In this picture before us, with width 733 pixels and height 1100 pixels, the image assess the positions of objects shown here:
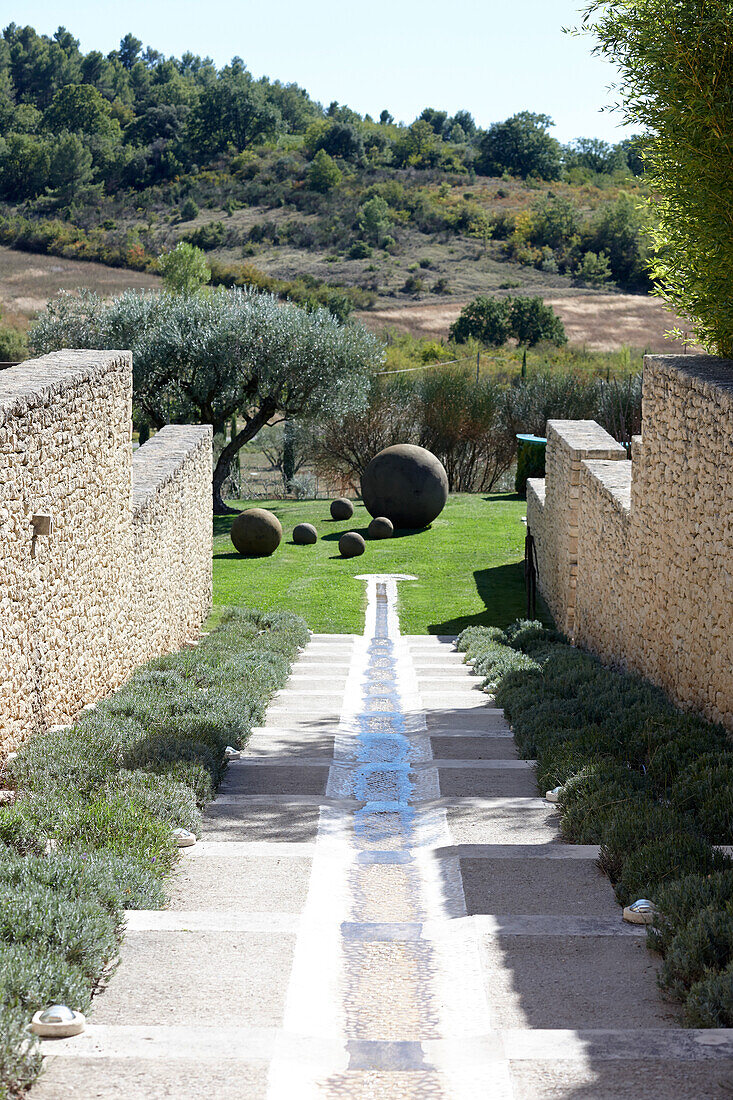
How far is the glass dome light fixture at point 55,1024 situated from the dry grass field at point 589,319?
44370 millimetres

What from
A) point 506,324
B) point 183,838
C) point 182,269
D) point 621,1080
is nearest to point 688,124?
point 183,838

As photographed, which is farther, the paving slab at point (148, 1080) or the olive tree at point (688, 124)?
the olive tree at point (688, 124)

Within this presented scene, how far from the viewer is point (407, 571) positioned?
17.3 m

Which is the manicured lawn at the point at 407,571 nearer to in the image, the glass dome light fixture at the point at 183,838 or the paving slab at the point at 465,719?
the paving slab at the point at 465,719

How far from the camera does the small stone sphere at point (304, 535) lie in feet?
65.2

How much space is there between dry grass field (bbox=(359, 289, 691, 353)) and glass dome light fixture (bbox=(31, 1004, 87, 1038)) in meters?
44.4

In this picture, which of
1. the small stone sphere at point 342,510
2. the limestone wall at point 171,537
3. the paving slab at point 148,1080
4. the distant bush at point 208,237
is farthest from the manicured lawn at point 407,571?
the distant bush at point 208,237

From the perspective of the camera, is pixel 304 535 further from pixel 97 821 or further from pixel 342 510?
pixel 97 821

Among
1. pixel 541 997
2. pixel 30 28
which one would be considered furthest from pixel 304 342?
pixel 30 28

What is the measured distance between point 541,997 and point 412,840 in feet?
5.86

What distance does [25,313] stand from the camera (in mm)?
51125

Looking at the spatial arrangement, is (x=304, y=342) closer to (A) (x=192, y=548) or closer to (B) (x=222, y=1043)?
(A) (x=192, y=548)

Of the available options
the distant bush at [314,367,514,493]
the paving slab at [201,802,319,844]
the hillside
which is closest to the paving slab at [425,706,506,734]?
the paving slab at [201,802,319,844]

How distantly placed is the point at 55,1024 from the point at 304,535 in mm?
16969
